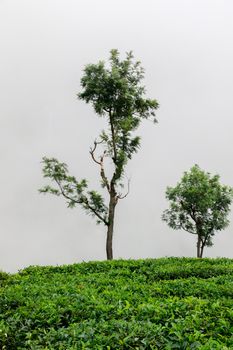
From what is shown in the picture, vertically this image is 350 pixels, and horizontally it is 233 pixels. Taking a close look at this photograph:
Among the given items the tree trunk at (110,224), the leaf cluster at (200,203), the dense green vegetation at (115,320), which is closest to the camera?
the dense green vegetation at (115,320)

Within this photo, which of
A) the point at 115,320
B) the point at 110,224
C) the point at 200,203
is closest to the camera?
the point at 115,320

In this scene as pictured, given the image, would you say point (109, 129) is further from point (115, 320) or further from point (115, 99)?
point (115, 320)

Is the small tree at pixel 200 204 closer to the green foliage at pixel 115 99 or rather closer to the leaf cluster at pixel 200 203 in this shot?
the leaf cluster at pixel 200 203

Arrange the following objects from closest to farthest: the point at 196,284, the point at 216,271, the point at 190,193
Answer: the point at 196,284
the point at 216,271
the point at 190,193

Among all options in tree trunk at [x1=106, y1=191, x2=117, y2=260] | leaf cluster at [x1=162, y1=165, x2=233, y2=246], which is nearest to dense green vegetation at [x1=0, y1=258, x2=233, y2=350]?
tree trunk at [x1=106, y1=191, x2=117, y2=260]

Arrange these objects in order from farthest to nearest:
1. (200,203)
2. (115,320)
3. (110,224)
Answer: (200,203) → (110,224) → (115,320)

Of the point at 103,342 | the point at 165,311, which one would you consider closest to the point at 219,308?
the point at 165,311

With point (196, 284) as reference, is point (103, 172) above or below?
above

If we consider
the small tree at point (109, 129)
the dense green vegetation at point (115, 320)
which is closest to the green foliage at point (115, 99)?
the small tree at point (109, 129)

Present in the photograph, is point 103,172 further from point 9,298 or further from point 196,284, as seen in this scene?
point 9,298

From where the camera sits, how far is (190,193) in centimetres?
4275

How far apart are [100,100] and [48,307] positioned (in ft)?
76.9

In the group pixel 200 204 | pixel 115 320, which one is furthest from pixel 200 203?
pixel 115 320

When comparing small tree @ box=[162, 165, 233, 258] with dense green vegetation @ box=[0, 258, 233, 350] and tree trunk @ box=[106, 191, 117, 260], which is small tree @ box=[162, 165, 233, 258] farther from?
dense green vegetation @ box=[0, 258, 233, 350]
